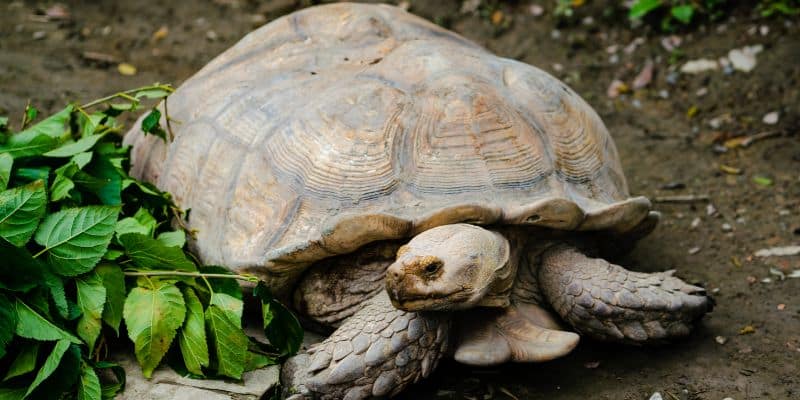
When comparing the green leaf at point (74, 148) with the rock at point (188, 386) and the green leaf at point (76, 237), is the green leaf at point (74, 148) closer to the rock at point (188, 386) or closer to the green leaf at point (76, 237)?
the green leaf at point (76, 237)

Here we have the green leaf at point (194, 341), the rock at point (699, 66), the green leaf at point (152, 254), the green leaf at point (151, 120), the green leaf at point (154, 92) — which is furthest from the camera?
the rock at point (699, 66)

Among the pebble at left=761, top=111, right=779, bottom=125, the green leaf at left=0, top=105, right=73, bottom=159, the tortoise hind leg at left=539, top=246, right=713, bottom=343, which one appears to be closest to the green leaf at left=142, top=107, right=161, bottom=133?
the green leaf at left=0, top=105, right=73, bottom=159

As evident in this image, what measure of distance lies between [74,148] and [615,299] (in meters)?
2.14

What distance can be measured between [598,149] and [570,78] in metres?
2.48

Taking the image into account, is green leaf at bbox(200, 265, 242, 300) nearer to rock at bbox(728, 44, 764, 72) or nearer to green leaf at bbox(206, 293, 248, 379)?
green leaf at bbox(206, 293, 248, 379)

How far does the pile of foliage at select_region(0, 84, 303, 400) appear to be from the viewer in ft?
8.73

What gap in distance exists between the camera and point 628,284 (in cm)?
300

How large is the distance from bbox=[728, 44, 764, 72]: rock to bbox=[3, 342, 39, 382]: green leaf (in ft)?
14.5

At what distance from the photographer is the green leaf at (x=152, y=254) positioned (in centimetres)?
296

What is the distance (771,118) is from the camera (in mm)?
4953

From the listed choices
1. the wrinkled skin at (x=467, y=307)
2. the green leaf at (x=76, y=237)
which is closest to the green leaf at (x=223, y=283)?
the wrinkled skin at (x=467, y=307)

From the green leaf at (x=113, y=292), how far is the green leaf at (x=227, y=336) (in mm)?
299

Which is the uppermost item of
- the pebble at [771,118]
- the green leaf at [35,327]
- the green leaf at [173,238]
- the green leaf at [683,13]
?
the green leaf at [683,13]

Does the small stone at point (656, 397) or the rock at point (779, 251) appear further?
the rock at point (779, 251)
